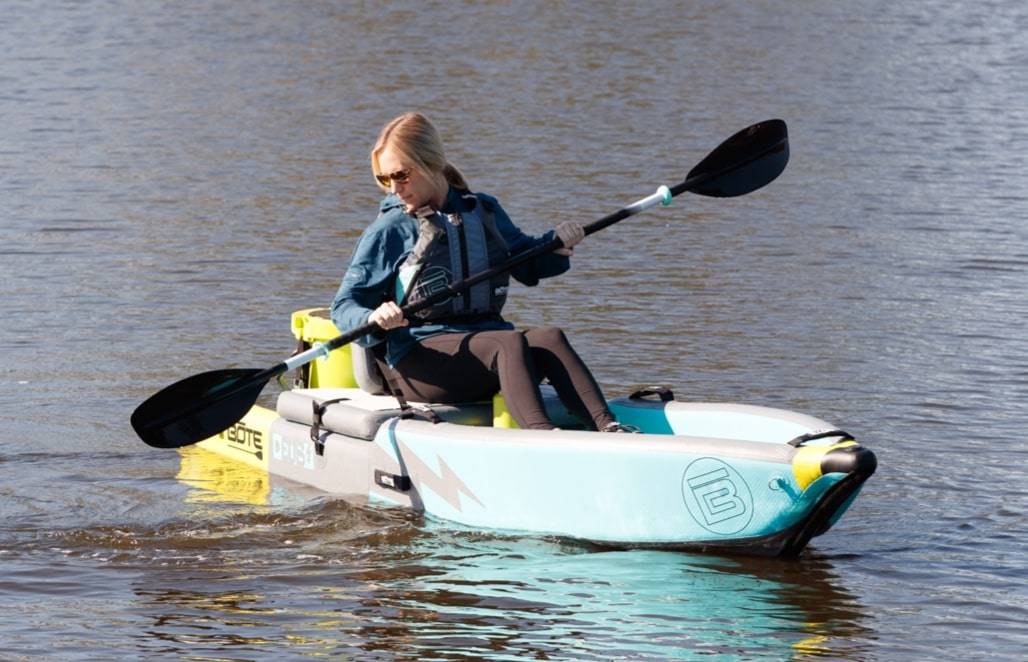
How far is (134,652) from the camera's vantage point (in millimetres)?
4797

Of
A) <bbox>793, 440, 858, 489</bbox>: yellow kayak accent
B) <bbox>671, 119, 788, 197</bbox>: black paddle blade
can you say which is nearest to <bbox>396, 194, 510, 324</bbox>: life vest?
<bbox>671, 119, 788, 197</bbox>: black paddle blade

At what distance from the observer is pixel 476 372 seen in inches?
233

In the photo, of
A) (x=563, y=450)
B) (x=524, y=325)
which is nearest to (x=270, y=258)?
(x=524, y=325)

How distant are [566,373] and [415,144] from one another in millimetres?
878

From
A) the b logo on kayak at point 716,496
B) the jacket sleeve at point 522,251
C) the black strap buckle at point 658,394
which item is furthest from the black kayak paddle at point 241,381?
the b logo on kayak at point 716,496

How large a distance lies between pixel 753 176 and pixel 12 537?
285 centimetres

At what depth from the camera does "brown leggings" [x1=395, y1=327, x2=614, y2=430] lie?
5785mm

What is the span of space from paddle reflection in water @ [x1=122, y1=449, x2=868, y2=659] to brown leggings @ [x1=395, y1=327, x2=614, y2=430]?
414 mm

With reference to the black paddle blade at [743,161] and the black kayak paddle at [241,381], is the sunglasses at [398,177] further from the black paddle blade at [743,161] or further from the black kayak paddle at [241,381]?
the black paddle blade at [743,161]

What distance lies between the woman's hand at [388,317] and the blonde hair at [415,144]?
0.42 m

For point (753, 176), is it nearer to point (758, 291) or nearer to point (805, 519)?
point (805, 519)

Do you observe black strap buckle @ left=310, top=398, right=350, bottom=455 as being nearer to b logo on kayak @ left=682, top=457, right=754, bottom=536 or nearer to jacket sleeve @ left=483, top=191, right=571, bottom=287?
jacket sleeve @ left=483, top=191, right=571, bottom=287

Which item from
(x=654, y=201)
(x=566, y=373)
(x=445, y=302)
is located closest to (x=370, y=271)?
(x=445, y=302)

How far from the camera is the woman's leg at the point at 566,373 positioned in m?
5.80
